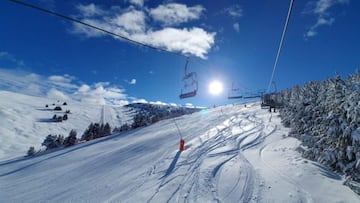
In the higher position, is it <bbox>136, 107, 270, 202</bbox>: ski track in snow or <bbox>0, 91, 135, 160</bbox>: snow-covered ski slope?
<bbox>136, 107, 270, 202</bbox>: ski track in snow

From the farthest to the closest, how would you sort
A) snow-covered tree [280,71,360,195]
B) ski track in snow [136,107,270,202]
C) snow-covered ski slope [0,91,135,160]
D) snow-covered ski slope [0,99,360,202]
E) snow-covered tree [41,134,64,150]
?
snow-covered ski slope [0,91,135,160] → snow-covered tree [41,134,64,150] → ski track in snow [136,107,270,202] → snow-covered ski slope [0,99,360,202] → snow-covered tree [280,71,360,195]

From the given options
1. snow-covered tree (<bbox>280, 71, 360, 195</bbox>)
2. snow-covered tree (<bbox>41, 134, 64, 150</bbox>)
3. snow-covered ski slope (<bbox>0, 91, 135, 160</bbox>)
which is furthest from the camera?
snow-covered ski slope (<bbox>0, 91, 135, 160</bbox>)

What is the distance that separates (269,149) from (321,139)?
4004 mm

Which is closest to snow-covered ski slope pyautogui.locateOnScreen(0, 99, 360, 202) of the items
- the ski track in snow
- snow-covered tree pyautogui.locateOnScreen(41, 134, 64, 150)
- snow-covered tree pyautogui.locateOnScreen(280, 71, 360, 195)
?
the ski track in snow

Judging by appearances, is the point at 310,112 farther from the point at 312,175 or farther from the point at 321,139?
the point at 312,175

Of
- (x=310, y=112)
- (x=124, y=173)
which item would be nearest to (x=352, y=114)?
(x=310, y=112)

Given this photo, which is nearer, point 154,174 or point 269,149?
point 154,174

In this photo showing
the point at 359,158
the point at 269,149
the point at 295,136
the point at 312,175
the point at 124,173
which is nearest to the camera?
the point at 359,158

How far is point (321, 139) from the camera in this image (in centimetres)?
787

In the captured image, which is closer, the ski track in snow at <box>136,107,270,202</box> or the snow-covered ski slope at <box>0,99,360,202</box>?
the snow-covered ski slope at <box>0,99,360,202</box>

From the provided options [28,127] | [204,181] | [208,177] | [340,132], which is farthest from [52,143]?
[340,132]

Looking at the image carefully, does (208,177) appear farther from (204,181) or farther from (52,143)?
(52,143)

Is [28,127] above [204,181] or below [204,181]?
below

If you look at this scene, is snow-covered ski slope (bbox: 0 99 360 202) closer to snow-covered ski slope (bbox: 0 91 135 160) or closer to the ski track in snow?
the ski track in snow
